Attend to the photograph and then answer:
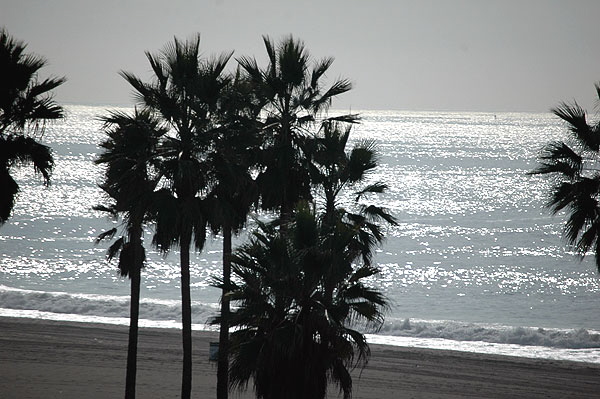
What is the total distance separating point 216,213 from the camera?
1675 cm

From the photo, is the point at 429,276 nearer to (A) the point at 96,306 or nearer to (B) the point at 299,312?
(A) the point at 96,306

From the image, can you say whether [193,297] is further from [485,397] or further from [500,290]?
[485,397]

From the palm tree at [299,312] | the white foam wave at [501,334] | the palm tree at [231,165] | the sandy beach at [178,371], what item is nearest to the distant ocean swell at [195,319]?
the white foam wave at [501,334]

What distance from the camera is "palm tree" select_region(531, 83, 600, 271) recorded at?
16.3 m

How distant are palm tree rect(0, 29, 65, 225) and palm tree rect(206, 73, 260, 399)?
3.22 metres

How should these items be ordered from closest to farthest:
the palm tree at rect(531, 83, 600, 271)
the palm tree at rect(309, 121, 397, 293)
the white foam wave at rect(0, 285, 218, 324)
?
the palm tree at rect(531, 83, 600, 271), the palm tree at rect(309, 121, 397, 293), the white foam wave at rect(0, 285, 218, 324)

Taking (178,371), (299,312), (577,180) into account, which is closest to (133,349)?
(299,312)

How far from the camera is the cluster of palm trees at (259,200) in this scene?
14.4 metres

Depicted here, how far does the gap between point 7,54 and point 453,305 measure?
38634 mm

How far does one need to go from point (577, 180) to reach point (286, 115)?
6330mm

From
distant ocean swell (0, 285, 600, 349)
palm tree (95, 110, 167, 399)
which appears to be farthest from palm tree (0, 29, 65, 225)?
distant ocean swell (0, 285, 600, 349)

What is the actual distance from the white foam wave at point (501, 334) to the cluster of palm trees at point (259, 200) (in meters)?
18.6

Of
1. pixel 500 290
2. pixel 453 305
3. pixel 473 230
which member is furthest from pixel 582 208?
pixel 473 230

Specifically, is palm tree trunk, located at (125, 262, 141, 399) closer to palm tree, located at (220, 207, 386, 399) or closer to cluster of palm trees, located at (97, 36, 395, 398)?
cluster of palm trees, located at (97, 36, 395, 398)
